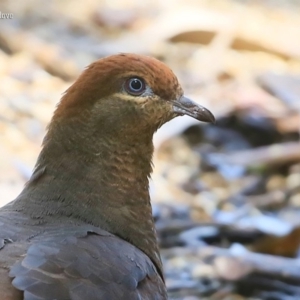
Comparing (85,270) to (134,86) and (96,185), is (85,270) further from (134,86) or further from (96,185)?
(134,86)

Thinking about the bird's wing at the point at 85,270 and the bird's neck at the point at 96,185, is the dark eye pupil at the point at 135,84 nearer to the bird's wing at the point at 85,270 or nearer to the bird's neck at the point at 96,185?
the bird's neck at the point at 96,185

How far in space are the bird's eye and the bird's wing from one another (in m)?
0.57

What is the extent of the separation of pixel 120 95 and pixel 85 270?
0.79m

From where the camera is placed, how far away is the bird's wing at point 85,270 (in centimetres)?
287

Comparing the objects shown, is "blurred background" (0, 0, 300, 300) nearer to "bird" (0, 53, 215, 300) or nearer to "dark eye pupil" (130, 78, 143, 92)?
"bird" (0, 53, 215, 300)

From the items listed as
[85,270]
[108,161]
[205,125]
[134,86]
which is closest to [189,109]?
[134,86]

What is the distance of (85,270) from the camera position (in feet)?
9.93

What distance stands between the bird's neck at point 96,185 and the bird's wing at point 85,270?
13 centimetres

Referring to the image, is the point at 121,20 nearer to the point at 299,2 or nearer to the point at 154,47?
the point at 154,47

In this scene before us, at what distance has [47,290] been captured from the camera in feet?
9.34

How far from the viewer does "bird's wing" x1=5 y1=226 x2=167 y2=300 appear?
9.42 feet

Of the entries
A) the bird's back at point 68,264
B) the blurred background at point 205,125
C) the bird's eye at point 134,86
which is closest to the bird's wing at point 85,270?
the bird's back at point 68,264

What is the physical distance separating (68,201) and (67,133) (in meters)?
0.27

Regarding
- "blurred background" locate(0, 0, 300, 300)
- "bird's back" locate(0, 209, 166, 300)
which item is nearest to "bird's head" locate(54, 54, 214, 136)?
"bird's back" locate(0, 209, 166, 300)
